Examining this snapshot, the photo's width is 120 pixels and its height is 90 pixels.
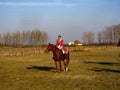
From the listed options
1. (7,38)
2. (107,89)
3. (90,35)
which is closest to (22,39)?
(7,38)

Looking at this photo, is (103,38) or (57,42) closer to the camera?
(57,42)

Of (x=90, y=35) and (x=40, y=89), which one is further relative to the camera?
(x=90, y=35)

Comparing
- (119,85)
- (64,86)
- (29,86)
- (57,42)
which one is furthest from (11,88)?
(57,42)

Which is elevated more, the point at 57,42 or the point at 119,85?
the point at 57,42

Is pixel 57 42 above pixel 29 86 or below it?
above

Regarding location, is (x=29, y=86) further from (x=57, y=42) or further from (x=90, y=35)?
(x=90, y=35)

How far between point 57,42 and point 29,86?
26.8 feet

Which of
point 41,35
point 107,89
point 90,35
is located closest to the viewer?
point 107,89

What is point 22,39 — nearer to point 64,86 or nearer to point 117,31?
point 117,31

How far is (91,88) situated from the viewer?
44.5 feet

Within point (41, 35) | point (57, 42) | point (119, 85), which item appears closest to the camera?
point (119, 85)

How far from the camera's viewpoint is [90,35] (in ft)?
589

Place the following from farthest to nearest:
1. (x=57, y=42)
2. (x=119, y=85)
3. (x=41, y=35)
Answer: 1. (x=41, y=35)
2. (x=57, y=42)
3. (x=119, y=85)

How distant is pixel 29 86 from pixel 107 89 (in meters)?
3.97
